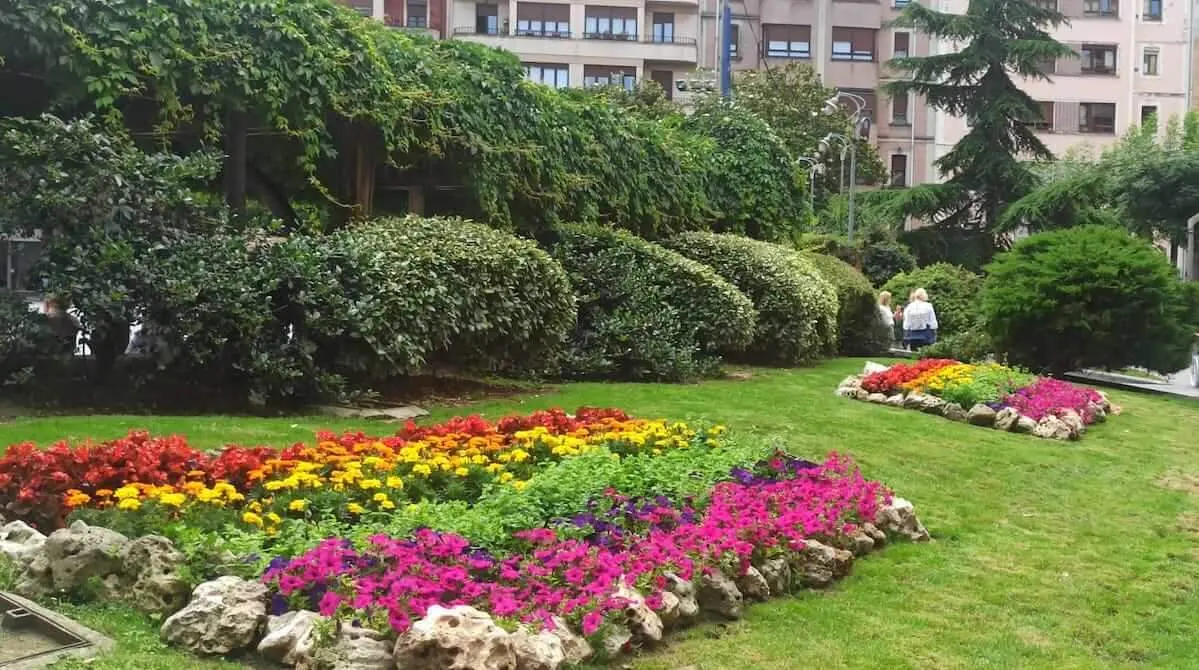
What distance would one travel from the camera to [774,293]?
16.9m

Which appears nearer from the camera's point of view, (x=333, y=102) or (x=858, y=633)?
(x=858, y=633)

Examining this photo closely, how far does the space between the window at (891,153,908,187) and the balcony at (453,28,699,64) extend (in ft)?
35.6

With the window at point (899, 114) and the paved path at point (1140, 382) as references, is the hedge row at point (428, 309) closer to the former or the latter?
the paved path at point (1140, 382)

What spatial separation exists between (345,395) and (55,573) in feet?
17.0

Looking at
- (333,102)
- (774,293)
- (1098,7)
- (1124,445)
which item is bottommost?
(1124,445)

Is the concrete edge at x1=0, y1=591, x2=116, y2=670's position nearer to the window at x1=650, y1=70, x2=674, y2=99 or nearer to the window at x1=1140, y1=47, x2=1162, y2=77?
the window at x1=650, y1=70, x2=674, y2=99

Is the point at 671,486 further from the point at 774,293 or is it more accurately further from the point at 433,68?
the point at 774,293

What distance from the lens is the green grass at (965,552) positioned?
4.77 meters

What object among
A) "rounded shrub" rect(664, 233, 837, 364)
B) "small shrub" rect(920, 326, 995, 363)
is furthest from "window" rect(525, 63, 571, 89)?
"rounded shrub" rect(664, 233, 837, 364)

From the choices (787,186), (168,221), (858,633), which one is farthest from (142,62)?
(787,186)

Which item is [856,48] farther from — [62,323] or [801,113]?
[62,323]

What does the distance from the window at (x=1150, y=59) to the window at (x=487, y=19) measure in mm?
29151

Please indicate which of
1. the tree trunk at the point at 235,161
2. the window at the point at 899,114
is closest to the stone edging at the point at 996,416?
the tree trunk at the point at 235,161

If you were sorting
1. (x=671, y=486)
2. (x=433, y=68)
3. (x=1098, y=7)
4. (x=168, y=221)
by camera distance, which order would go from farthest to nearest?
(x=1098, y=7)
(x=433, y=68)
(x=168, y=221)
(x=671, y=486)
